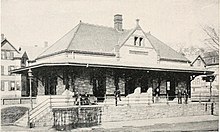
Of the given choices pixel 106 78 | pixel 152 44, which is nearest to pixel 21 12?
pixel 106 78

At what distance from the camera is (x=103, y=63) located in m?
9.30

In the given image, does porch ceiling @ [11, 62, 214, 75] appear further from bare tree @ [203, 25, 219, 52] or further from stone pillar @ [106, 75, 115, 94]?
bare tree @ [203, 25, 219, 52]

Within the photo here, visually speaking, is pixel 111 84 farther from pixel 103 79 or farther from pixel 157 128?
pixel 157 128

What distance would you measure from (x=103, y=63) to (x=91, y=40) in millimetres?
3742

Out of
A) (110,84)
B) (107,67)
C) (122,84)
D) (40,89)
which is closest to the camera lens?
(107,67)

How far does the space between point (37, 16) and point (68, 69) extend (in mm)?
3295

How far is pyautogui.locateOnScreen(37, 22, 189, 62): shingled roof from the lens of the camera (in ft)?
38.9

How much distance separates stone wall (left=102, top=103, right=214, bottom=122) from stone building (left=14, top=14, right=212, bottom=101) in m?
0.69

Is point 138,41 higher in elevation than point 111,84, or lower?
higher

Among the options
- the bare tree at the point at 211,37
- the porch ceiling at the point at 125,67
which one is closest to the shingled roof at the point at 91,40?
the porch ceiling at the point at 125,67

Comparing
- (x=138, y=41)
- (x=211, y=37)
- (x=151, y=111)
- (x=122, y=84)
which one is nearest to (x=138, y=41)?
(x=138, y=41)

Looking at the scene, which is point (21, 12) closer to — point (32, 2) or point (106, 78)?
point (32, 2)

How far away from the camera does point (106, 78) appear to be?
11.1 meters

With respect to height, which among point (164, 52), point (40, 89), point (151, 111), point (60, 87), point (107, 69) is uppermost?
point (164, 52)
